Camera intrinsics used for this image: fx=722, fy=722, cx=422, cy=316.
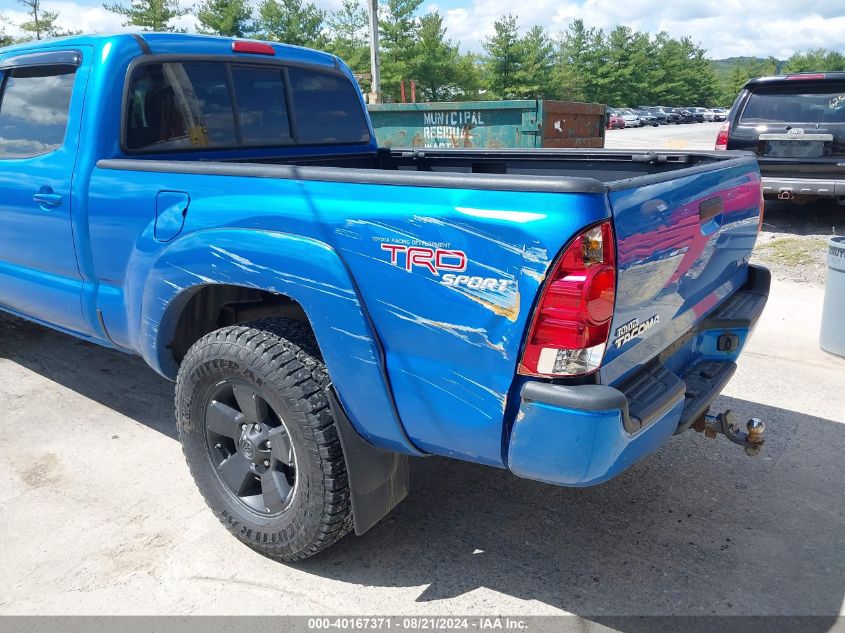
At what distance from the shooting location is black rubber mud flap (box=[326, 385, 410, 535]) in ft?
8.33

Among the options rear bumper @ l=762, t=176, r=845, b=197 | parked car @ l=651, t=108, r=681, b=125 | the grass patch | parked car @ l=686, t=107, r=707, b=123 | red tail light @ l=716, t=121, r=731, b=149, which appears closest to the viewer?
the grass patch

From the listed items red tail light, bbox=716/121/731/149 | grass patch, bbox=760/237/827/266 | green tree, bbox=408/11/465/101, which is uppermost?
green tree, bbox=408/11/465/101

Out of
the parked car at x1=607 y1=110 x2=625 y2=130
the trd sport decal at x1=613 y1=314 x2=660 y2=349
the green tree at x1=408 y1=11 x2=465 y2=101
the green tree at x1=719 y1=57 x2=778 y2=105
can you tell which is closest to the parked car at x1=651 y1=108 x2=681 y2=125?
the parked car at x1=607 y1=110 x2=625 y2=130

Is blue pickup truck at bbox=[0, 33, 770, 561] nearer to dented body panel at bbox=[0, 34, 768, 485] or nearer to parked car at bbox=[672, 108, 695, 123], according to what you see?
dented body panel at bbox=[0, 34, 768, 485]

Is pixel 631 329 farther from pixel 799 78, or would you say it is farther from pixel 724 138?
pixel 799 78

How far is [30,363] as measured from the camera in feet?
16.9

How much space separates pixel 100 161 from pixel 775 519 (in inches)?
136

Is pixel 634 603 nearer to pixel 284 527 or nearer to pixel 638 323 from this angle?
pixel 638 323

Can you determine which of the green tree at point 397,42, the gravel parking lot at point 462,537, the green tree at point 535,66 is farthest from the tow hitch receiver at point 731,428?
the green tree at point 535,66

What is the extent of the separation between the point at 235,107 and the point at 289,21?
43.1 m

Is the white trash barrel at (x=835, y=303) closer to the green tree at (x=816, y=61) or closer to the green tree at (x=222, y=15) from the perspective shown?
the green tree at (x=222, y=15)

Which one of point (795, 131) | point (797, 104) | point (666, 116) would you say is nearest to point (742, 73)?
point (666, 116)

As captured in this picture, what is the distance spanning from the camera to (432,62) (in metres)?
43.5

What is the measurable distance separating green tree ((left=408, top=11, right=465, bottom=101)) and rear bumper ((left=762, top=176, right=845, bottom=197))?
3610 cm
